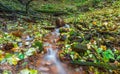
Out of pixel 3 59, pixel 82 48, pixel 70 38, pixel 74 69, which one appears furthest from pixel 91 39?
pixel 3 59

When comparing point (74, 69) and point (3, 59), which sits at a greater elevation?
point (3, 59)

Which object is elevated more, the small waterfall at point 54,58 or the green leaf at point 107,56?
the green leaf at point 107,56

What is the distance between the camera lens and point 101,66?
10.8ft

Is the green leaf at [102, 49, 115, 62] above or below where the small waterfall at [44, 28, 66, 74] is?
above

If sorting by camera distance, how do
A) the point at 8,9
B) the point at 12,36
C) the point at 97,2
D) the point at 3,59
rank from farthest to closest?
the point at 97,2 < the point at 8,9 < the point at 12,36 < the point at 3,59

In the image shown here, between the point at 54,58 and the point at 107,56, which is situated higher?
the point at 107,56

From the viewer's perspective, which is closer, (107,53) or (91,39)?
(107,53)

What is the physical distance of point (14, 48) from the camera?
157 inches

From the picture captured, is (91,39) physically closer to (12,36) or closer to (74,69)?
(74,69)

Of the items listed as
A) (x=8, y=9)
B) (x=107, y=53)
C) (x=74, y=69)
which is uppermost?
(x=8, y=9)

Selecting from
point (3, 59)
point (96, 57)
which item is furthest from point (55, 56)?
point (3, 59)

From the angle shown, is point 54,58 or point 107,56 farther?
point 54,58

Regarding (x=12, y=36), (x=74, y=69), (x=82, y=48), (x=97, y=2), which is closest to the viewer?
(x=74, y=69)

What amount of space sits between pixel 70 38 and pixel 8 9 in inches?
156
